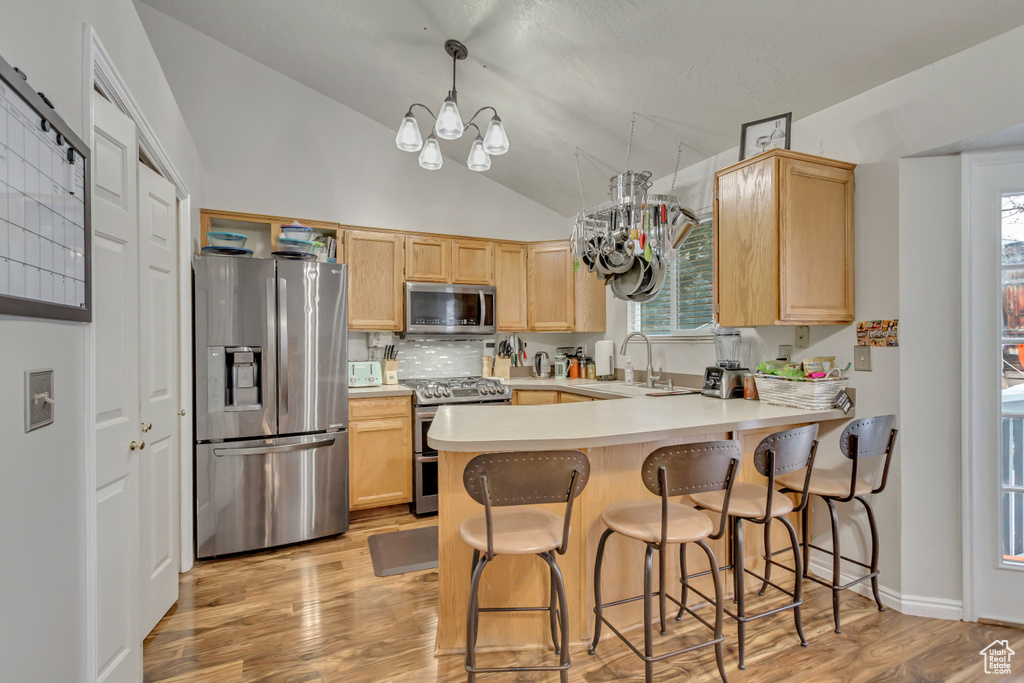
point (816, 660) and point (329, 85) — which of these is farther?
point (329, 85)

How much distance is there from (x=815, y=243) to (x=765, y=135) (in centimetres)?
74

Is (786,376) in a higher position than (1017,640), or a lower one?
higher

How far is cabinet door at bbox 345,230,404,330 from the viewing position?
378cm

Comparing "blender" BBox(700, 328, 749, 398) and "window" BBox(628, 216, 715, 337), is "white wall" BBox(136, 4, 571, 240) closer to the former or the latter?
"window" BBox(628, 216, 715, 337)

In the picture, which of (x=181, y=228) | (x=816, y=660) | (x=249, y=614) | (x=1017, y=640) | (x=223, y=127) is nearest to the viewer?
(x=816, y=660)

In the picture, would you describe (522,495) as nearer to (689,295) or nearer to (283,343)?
(283,343)

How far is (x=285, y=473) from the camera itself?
2.99 metres

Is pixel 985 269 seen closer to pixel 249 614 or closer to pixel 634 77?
pixel 634 77

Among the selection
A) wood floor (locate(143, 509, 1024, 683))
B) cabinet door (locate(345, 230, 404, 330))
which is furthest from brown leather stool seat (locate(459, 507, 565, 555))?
cabinet door (locate(345, 230, 404, 330))

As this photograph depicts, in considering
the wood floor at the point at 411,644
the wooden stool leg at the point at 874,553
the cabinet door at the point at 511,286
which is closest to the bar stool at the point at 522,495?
the wood floor at the point at 411,644

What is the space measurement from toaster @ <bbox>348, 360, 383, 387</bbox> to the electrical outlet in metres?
2.91

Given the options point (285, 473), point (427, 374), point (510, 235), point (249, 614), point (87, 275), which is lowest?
point (249, 614)

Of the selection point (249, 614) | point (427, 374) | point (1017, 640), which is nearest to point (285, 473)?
point (249, 614)

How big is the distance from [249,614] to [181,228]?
2.07 meters
